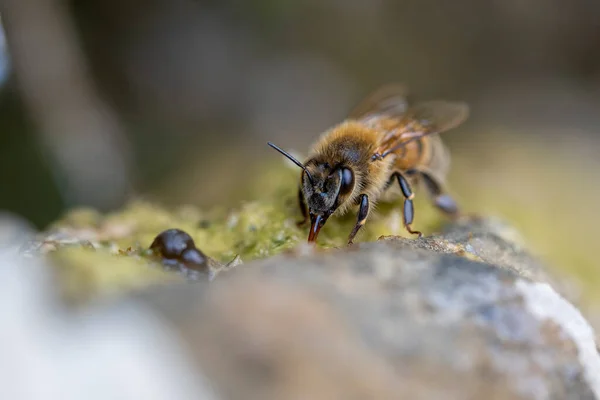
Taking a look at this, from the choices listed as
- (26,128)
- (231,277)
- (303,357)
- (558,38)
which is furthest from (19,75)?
(558,38)

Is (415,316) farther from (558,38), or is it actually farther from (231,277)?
(558,38)

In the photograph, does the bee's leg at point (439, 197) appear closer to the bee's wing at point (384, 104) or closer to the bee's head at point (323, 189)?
the bee's wing at point (384, 104)

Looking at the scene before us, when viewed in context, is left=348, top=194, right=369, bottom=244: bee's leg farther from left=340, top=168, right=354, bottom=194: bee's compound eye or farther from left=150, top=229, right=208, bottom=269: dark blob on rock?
left=150, top=229, right=208, bottom=269: dark blob on rock

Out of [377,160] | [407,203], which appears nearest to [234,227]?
[377,160]

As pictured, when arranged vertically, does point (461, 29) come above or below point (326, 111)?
above

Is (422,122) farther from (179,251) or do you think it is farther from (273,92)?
(273,92)

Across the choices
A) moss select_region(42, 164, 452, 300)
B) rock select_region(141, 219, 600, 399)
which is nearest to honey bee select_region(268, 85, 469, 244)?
moss select_region(42, 164, 452, 300)

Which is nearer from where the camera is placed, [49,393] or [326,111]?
[49,393]
